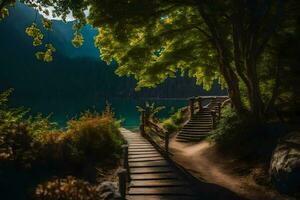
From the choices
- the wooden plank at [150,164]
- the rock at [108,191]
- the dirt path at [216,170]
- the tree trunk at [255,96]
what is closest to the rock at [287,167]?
the dirt path at [216,170]

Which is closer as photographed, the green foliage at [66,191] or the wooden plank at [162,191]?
the green foliage at [66,191]

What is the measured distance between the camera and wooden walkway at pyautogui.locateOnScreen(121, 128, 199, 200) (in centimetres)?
1486

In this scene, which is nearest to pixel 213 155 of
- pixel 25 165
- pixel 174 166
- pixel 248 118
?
pixel 248 118

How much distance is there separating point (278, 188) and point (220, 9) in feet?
24.7

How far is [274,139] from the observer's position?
19.6 m

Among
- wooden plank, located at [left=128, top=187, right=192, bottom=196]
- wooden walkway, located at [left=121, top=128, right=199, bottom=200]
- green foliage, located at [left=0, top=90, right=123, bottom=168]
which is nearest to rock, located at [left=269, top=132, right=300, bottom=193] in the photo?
wooden walkway, located at [left=121, top=128, right=199, bottom=200]

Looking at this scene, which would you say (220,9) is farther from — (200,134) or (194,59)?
(200,134)

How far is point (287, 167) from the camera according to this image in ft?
46.7

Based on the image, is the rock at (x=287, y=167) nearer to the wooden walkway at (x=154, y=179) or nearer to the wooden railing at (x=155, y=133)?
the wooden walkway at (x=154, y=179)

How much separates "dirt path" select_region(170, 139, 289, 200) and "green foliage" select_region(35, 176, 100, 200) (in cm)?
544

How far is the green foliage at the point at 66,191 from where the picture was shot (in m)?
13.3

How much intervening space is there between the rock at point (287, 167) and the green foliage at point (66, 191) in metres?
6.41

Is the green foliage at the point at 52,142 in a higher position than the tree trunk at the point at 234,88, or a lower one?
lower

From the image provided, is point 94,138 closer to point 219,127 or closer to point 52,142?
point 52,142
